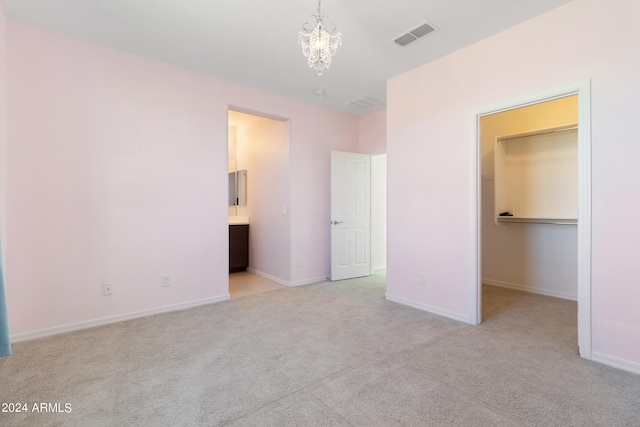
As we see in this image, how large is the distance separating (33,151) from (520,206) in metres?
5.68

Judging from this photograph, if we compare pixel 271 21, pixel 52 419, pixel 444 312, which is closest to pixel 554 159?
pixel 444 312

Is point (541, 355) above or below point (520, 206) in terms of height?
below

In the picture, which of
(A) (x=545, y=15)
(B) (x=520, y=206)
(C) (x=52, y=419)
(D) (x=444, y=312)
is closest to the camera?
(C) (x=52, y=419)

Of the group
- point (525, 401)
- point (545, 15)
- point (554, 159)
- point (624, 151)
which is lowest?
point (525, 401)

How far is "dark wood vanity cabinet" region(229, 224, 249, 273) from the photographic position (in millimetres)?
5320

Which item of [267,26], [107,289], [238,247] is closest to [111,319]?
[107,289]

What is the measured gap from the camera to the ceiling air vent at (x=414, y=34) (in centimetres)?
268

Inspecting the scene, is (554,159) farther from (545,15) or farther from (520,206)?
(545,15)

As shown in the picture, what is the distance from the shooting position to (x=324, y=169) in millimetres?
4887

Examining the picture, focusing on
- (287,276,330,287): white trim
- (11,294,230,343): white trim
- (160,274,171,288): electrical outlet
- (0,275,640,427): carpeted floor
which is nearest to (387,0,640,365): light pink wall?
(0,275,640,427): carpeted floor

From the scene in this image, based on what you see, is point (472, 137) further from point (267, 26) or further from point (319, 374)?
point (319, 374)

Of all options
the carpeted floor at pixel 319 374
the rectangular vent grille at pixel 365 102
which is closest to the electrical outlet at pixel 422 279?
the carpeted floor at pixel 319 374

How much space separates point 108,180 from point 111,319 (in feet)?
4.57

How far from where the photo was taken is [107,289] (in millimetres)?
3010
